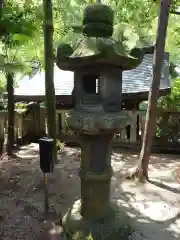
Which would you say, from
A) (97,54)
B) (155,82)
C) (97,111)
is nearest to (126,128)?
(155,82)

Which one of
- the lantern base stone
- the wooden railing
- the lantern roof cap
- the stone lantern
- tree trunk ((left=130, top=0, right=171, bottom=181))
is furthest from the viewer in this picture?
the wooden railing

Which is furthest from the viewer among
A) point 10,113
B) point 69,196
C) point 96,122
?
point 10,113

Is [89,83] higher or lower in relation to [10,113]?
higher

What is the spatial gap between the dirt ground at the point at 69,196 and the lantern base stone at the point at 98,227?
1.08 ft

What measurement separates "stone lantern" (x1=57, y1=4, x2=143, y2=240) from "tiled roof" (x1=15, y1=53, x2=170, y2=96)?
541cm

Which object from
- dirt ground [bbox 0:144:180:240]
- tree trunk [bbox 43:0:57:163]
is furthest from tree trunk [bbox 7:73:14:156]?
tree trunk [bbox 43:0:57:163]

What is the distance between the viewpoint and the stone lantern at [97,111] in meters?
3.92

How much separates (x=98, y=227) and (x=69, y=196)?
1.99 metres

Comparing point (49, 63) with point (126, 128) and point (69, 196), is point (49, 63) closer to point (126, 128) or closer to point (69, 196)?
point (69, 196)

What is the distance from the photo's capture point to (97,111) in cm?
410

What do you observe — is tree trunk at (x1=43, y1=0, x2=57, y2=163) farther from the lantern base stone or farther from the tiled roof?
the lantern base stone

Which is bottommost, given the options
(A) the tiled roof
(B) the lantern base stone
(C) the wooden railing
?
(B) the lantern base stone

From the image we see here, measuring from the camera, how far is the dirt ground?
16.2 feet

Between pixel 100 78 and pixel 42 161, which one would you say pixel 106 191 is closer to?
pixel 42 161
